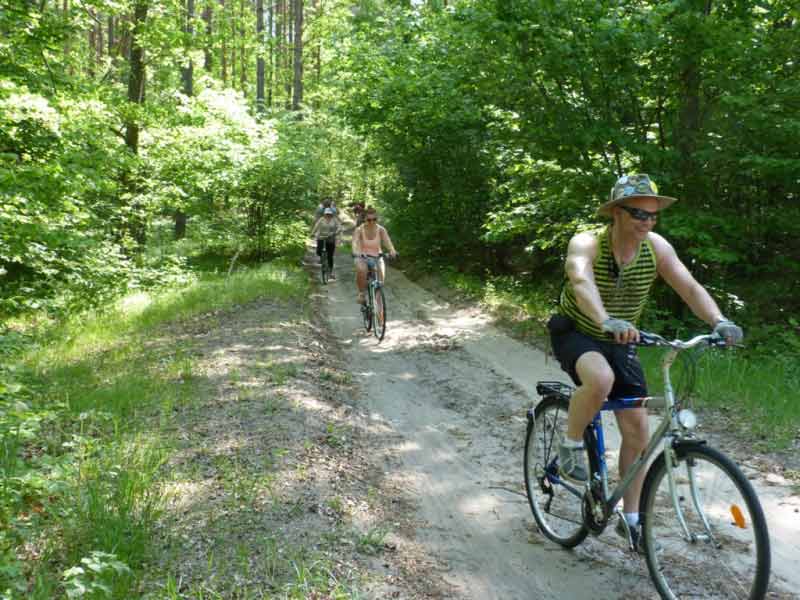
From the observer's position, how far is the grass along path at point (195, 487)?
3.31 metres

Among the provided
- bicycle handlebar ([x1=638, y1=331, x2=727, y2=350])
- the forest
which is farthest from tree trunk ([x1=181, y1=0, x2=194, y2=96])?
bicycle handlebar ([x1=638, y1=331, x2=727, y2=350])

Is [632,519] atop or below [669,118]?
below

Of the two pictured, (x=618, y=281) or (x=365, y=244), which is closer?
(x=618, y=281)

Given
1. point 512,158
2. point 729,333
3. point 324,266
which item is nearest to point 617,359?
point 729,333

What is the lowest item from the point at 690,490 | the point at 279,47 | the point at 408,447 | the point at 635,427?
the point at 408,447

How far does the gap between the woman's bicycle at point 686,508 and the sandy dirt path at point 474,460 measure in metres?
0.42

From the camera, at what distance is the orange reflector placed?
2.91 meters

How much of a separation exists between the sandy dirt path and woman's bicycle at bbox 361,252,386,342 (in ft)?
0.82

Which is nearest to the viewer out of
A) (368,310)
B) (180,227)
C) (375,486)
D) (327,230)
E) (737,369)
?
(375,486)

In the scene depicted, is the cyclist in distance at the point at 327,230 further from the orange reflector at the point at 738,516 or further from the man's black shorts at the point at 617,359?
the orange reflector at the point at 738,516

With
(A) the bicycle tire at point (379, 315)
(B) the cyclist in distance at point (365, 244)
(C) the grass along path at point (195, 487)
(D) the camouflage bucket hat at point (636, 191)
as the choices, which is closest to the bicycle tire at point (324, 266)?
(B) the cyclist in distance at point (365, 244)

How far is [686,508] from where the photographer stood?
10.3 feet

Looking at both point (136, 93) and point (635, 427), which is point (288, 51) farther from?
point (635, 427)

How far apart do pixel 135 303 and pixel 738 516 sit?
11.7m
